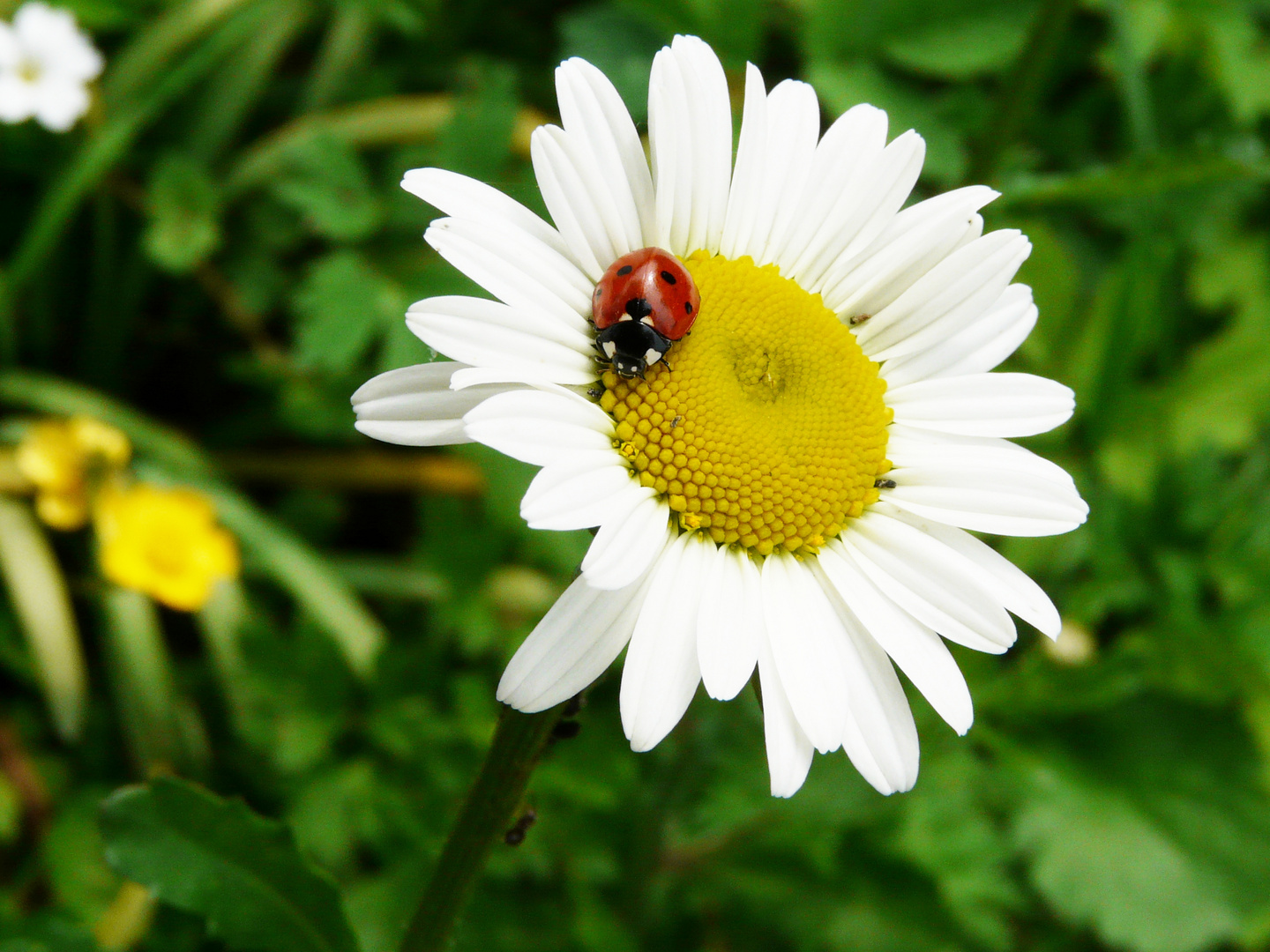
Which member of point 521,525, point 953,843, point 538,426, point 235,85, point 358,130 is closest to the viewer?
point 538,426

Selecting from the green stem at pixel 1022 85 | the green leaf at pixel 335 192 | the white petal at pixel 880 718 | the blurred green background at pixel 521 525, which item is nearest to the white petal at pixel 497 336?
the white petal at pixel 880 718

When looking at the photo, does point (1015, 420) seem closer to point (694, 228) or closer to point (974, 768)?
point (694, 228)

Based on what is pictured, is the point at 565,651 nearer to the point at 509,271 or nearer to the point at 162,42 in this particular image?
the point at 509,271

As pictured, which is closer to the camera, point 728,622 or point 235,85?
point 728,622

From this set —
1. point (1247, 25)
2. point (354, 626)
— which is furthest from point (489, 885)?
point (1247, 25)

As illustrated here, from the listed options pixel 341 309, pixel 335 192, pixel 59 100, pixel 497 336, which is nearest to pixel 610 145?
pixel 497 336

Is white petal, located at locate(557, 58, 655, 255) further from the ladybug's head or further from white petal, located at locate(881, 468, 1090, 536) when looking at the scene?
white petal, located at locate(881, 468, 1090, 536)

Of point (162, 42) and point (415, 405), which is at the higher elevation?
point (162, 42)
